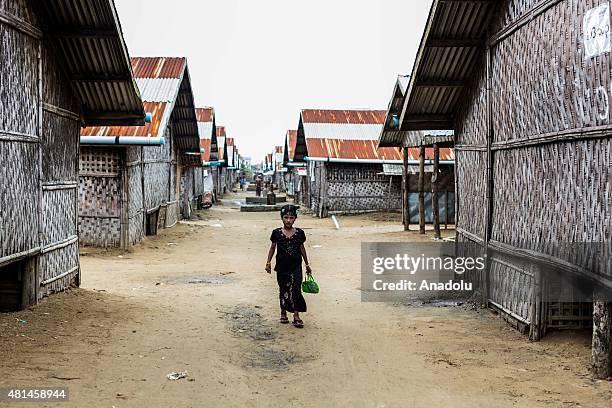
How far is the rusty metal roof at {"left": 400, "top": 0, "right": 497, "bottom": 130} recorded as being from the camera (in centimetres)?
904

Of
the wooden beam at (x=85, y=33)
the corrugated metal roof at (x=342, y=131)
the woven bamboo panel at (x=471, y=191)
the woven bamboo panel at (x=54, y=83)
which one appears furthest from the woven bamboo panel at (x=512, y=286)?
the corrugated metal roof at (x=342, y=131)

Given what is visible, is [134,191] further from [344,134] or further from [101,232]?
[344,134]

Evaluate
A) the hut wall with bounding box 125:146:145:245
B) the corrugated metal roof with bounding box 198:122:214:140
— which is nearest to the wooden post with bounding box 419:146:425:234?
the hut wall with bounding box 125:146:145:245

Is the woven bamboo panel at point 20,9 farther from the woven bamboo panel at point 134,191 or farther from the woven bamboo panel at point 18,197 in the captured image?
the woven bamboo panel at point 134,191

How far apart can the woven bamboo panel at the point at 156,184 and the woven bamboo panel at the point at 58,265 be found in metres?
8.19

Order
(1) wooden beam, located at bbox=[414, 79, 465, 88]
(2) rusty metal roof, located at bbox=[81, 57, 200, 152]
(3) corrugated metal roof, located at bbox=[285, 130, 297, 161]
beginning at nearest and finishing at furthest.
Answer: (1) wooden beam, located at bbox=[414, 79, 465, 88] < (2) rusty metal roof, located at bbox=[81, 57, 200, 152] < (3) corrugated metal roof, located at bbox=[285, 130, 297, 161]

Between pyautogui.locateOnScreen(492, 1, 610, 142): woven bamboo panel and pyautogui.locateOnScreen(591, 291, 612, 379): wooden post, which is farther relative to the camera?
pyautogui.locateOnScreen(492, 1, 610, 142): woven bamboo panel

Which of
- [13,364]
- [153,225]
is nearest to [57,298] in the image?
[13,364]

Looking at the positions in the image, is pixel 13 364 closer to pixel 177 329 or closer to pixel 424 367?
pixel 177 329

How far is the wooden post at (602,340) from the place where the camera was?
564cm

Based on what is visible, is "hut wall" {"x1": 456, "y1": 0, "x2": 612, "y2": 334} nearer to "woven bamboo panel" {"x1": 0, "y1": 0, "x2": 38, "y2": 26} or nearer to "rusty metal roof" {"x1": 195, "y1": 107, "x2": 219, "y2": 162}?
"woven bamboo panel" {"x1": 0, "y1": 0, "x2": 38, "y2": 26}

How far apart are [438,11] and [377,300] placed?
4408 millimetres

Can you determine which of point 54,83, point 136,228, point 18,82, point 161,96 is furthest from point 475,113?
point 136,228

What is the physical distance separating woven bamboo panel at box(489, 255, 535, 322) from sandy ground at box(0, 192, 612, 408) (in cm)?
29
